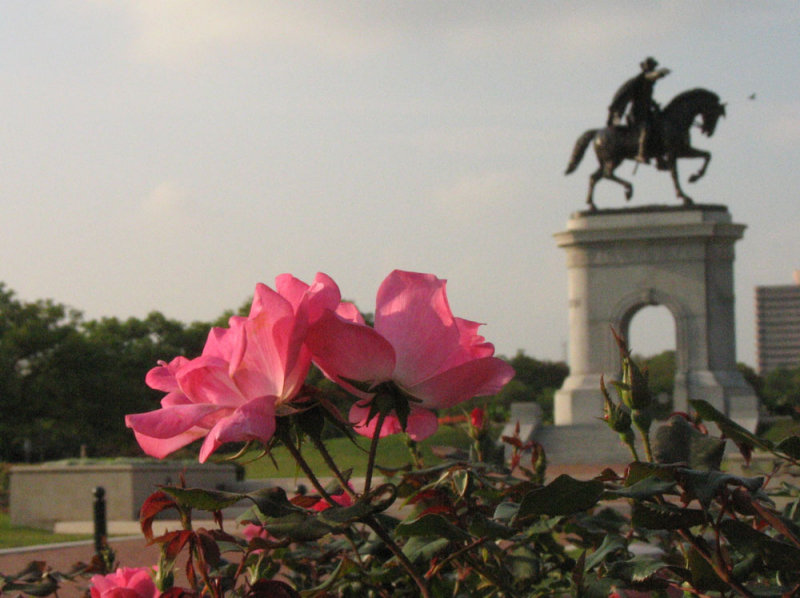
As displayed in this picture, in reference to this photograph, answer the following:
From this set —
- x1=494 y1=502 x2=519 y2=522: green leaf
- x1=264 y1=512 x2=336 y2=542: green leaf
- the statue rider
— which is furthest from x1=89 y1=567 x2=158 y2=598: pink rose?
the statue rider

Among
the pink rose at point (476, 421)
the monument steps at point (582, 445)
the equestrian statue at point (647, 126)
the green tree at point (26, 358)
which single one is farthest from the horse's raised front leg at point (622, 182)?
the pink rose at point (476, 421)

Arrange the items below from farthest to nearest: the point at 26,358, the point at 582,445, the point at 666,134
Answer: the point at 26,358 → the point at 666,134 → the point at 582,445

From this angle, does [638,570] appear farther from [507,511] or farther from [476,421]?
[476,421]

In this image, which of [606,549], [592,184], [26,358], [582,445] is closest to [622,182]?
[592,184]

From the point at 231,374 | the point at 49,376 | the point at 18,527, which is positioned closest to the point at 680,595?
the point at 231,374

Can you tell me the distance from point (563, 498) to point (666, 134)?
87.1ft

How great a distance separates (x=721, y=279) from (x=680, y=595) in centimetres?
2726

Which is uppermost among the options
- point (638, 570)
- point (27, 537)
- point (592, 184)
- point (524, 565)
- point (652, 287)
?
point (592, 184)

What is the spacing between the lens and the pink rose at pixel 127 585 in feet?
4.70

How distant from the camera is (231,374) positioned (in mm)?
1113

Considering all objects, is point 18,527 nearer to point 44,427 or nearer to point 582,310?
point 582,310

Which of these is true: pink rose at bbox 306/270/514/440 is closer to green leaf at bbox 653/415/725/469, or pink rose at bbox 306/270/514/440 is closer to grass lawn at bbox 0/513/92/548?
green leaf at bbox 653/415/725/469

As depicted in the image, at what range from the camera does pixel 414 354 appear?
1168mm

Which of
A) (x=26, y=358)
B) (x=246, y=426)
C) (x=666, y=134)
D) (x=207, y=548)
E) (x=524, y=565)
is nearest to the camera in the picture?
(x=246, y=426)
